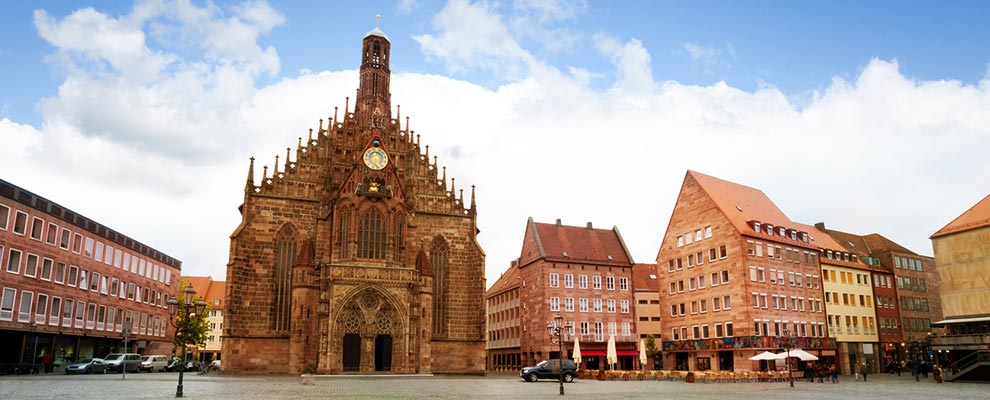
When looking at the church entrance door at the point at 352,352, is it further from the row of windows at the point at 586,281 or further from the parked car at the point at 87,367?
the row of windows at the point at 586,281

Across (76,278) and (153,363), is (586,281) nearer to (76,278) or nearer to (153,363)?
(153,363)

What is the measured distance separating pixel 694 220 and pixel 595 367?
1692cm

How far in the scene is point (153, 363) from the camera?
191 feet

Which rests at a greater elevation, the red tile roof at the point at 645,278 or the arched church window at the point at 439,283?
the red tile roof at the point at 645,278

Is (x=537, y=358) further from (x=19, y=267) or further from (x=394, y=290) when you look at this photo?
(x=19, y=267)

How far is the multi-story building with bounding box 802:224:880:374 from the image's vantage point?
219 feet

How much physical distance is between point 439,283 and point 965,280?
38546 mm

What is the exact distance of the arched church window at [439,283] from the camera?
53.3 meters

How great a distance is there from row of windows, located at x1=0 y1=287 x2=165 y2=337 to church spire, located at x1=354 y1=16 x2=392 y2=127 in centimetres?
2570

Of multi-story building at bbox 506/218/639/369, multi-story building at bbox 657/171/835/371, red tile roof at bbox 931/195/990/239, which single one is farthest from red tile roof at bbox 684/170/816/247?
red tile roof at bbox 931/195/990/239

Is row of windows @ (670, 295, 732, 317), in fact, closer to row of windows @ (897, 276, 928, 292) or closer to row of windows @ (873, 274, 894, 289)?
row of windows @ (873, 274, 894, 289)

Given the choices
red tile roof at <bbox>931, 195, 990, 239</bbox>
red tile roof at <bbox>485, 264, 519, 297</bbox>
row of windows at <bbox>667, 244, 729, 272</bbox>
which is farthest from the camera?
red tile roof at <bbox>485, 264, 519, 297</bbox>

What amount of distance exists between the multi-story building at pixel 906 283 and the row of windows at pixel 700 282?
1911 centimetres

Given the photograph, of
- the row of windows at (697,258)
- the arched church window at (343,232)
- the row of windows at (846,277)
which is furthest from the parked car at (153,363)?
the row of windows at (846,277)
